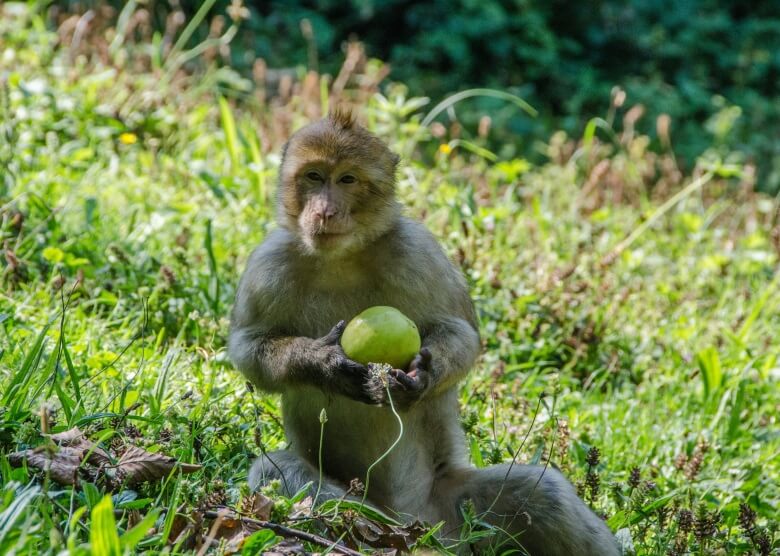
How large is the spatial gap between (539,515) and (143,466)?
1484 millimetres

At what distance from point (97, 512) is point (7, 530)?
0.24 meters

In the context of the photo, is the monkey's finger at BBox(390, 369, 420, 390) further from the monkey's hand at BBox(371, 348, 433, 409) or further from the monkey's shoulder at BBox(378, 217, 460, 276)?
the monkey's shoulder at BBox(378, 217, 460, 276)

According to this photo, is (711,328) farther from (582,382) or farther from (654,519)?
(654,519)

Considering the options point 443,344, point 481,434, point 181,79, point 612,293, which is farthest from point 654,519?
point 181,79

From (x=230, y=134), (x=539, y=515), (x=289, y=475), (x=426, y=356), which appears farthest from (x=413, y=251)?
(x=230, y=134)

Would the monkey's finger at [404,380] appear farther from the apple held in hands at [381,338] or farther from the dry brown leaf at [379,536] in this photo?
the dry brown leaf at [379,536]

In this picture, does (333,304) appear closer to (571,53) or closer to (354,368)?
(354,368)

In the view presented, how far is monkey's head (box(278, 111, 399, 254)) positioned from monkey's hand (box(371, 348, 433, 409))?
56cm

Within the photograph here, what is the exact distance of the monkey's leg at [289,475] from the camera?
384cm

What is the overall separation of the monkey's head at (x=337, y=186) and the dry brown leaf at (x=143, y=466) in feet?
3.33

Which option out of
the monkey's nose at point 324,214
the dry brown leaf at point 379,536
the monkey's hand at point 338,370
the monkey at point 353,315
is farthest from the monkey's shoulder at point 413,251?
the dry brown leaf at point 379,536

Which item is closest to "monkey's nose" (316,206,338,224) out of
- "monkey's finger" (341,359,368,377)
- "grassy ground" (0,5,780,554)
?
"monkey's finger" (341,359,368,377)

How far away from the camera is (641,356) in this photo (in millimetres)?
6176

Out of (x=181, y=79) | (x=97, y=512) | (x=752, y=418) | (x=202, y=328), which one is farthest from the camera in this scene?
(x=181, y=79)
